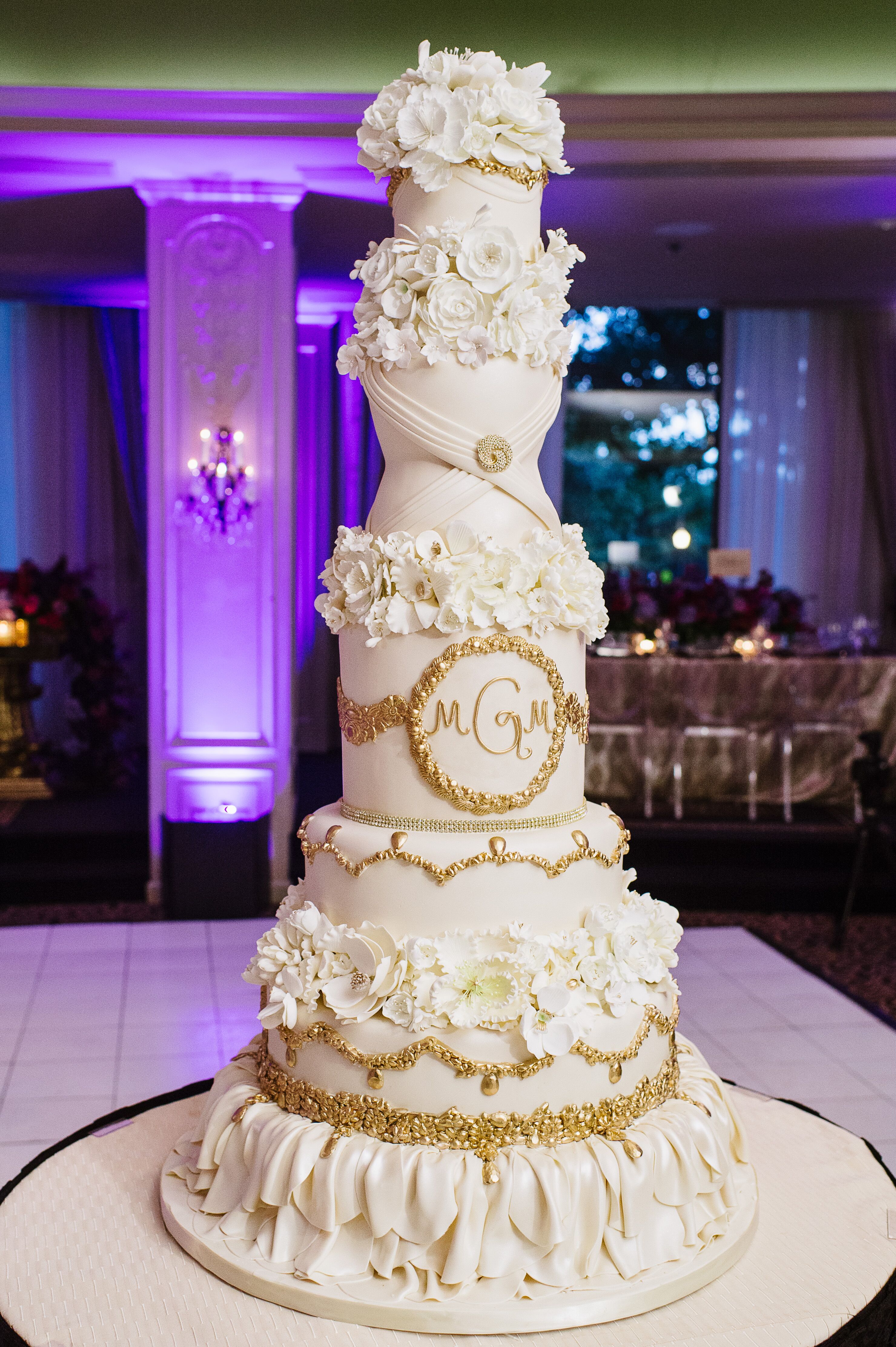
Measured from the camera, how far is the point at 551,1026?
6.91 ft

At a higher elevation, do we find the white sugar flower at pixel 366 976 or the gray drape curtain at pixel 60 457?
the gray drape curtain at pixel 60 457

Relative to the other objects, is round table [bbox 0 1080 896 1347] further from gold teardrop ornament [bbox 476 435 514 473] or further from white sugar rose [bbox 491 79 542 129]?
white sugar rose [bbox 491 79 542 129]

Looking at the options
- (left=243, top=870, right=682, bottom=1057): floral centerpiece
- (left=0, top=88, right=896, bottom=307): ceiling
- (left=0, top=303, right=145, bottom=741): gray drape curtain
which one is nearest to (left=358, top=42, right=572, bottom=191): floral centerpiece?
(left=243, top=870, right=682, bottom=1057): floral centerpiece

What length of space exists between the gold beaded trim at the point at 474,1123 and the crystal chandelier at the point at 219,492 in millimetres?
3456

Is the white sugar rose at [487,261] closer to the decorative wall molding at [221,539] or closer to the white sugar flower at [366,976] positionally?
the white sugar flower at [366,976]

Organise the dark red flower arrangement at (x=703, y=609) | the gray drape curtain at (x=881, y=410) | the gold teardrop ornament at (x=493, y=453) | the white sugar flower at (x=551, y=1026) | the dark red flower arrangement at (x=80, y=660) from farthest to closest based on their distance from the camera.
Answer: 1. the gray drape curtain at (x=881, y=410)
2. the dark red flower arrangement at (x=80, y=660)
3. the dark red flower arrangement at (x=703, y=609)
4. the gold teardrop ornament at (x=493, y=453)
5. the white sugar flower at (x=551, y=1026)

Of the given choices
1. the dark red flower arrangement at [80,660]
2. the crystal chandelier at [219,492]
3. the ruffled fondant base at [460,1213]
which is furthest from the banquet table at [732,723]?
the ruffled fondant base at [460,1213]

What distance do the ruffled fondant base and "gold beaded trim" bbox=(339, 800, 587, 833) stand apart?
1.93 feet

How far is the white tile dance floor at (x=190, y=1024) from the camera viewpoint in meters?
3.44

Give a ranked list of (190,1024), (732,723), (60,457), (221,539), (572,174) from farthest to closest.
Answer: (60,457) → (732,723) → (221,539) → (572,174) → (190,1024)

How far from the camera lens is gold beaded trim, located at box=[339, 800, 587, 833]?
2.23 meters

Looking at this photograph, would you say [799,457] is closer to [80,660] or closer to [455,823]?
[80,660]

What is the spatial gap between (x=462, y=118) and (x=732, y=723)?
185 inches

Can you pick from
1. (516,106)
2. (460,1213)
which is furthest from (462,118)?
(460,1213)
